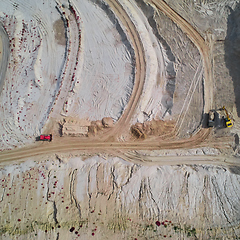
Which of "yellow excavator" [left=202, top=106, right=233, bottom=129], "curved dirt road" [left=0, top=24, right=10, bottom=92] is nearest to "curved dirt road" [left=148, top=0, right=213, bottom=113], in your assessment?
"yellow excavator" [left=202, top=106, right=233, bottom=129]

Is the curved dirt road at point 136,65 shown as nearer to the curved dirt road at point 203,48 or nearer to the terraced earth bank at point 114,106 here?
the terraced earth bank at point 114,106

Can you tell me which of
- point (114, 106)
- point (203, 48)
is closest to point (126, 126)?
point (114, 106)

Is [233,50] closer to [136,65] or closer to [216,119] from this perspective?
[216,119]

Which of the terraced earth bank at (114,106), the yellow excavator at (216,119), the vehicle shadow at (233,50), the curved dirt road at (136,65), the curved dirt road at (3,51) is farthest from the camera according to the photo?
the curved dirt road at (3,51)

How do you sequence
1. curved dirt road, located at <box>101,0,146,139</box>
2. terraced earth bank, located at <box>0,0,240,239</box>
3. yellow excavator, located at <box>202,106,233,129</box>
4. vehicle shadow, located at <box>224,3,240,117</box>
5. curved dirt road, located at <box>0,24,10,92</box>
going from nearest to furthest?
terraced earth bank, located at <box>0,0,240,239</box>
yellow excavator, located at <box>202,106,233,129</box>
curved dirt road, located at <box>101,0,146,139</box>
vehicle shadow, located at <box>224,3,240,117</box>
curved dirt road, located at <box>0,24,10,92</box>

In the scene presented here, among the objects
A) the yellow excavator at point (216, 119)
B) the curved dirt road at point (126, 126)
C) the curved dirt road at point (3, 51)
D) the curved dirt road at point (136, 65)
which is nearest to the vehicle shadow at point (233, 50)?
the yellow excavator at point (216, 119)

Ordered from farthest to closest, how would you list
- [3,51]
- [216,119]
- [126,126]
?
[3,51], [126,126], [216,119]

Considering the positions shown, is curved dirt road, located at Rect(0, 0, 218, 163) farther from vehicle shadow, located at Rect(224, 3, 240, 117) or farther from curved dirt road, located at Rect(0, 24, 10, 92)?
curved dirt road, located at Rect(0, 24, 10, 92)
